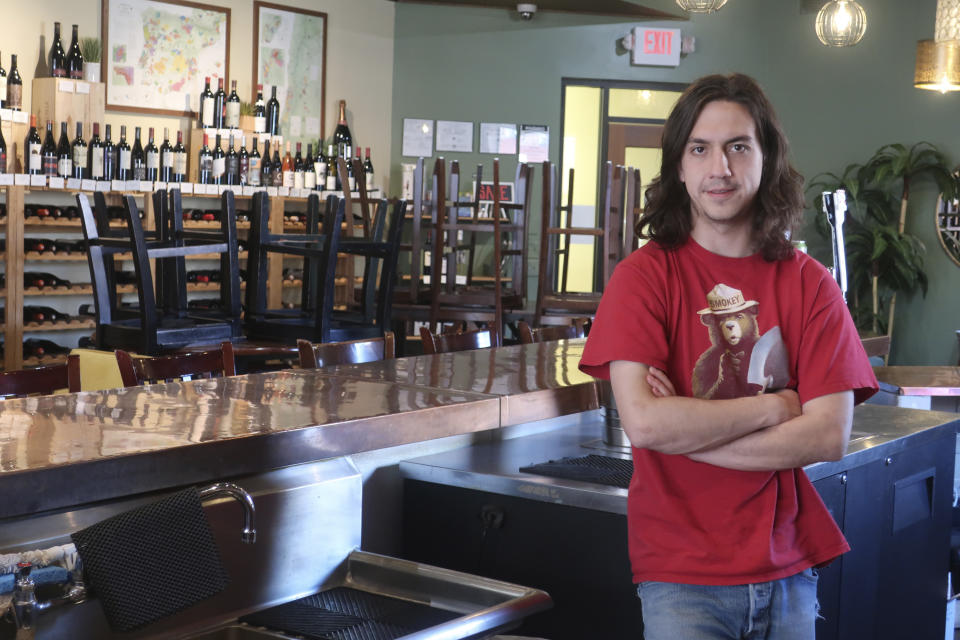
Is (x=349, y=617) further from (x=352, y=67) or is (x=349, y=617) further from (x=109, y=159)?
(x=352, y=67)

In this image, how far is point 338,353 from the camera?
310 centimetres

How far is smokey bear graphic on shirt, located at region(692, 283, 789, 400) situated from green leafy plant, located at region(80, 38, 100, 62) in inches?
253

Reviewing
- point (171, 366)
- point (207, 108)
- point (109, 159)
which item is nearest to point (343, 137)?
point (207, 108)

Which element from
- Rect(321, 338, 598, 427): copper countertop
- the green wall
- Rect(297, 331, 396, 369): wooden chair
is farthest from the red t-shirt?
the green wall

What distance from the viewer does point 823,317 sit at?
162 centimetres

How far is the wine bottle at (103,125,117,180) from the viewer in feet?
21.9

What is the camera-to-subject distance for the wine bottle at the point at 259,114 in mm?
7723

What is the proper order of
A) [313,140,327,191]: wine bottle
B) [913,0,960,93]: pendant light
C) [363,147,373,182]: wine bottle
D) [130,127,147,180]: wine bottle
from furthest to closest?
1. [363,147,373,182]: wine bottle
2. [313,140,327,191]: wine bottle
3. [130,127,147,180]: wine bottle
4. [913,0,960,93]: pendant light

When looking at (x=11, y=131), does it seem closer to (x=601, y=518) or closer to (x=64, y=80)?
(x=64, y=80)

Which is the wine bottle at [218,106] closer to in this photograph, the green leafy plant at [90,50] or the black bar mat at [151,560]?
the green leafy plant at [90,50]

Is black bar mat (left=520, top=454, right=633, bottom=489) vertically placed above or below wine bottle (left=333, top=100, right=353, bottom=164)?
below

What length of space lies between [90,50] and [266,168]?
137 centimetres

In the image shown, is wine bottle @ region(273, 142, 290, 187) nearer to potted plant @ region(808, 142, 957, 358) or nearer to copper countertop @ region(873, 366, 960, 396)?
potted plant @ region(808, 142, 957, 358)

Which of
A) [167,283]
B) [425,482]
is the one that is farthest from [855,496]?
[167,283]
